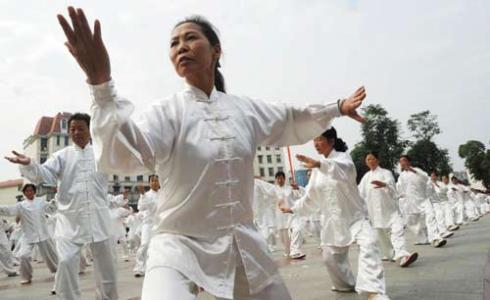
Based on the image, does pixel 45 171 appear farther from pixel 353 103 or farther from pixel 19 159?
pixel 353 103

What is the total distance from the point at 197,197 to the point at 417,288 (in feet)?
12.1

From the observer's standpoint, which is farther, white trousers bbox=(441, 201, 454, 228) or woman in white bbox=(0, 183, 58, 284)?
white trousers bbox=(441, 201, 454, 228)

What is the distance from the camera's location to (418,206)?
10.8 m

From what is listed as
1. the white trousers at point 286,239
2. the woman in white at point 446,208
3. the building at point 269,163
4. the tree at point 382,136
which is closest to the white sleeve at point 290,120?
the white trousers at point 286,239

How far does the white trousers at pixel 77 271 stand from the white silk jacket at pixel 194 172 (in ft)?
10.6

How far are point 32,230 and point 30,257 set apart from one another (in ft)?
3.64

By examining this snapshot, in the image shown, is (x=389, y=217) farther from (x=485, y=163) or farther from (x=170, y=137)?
(x=485, y=163)

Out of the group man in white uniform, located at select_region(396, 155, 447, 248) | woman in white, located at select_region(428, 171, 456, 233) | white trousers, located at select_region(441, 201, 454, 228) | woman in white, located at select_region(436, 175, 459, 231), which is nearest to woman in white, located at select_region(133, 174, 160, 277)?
man in white uniform, located at select_region(396, 155, 447, 248)

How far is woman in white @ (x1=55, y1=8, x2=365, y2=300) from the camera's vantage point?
1807mm

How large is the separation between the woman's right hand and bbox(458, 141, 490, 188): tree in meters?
59.5

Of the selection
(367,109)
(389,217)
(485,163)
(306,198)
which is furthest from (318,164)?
(485,163)

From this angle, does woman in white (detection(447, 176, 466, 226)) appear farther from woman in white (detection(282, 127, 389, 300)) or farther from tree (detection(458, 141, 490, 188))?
tree (detection(458, 141, 490, 188))

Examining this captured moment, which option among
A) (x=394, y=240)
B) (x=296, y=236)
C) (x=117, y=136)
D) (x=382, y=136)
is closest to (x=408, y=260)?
(x=394, y=240)

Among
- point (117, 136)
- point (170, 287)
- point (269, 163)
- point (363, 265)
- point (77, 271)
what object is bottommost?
point (363, 265)
